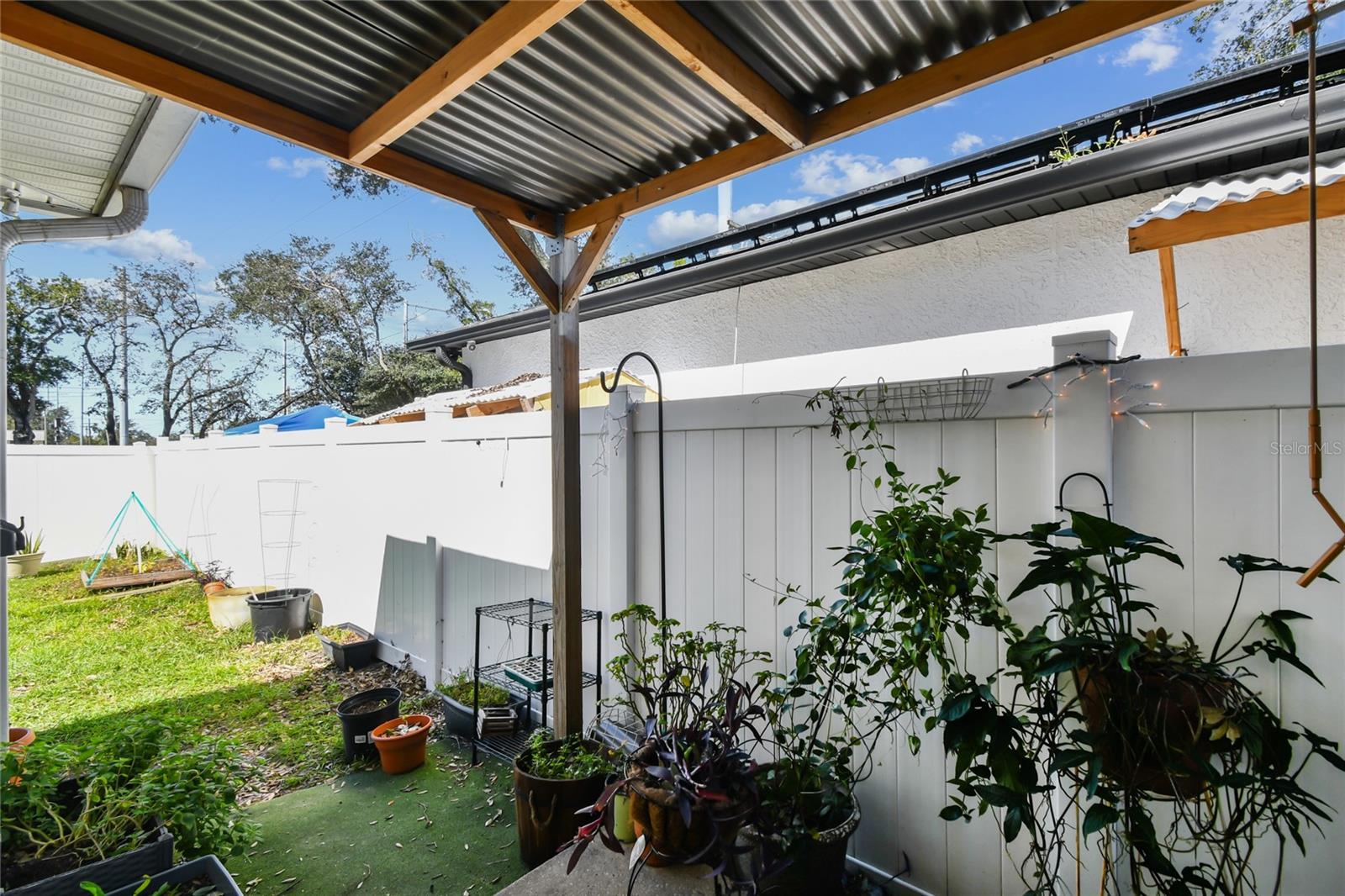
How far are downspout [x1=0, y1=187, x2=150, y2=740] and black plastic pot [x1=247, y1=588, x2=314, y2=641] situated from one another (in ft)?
8.03

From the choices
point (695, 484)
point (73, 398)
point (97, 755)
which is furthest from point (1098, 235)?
point (73, 398)

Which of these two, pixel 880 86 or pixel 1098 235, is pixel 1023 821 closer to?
pixel 880 86

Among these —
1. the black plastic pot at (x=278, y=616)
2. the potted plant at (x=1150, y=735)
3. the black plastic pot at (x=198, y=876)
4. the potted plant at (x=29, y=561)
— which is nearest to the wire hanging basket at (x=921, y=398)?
the potted plant at (x=1150, y=735)

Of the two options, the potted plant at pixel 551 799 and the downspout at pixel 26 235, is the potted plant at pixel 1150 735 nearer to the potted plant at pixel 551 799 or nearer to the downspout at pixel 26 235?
the potted plant at pixel 551 799

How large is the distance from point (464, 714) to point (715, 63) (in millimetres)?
3302

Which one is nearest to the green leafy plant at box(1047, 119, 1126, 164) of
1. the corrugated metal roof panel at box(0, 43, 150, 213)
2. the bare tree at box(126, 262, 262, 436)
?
the corrugated metal roof panel at box(0, 43, 150, 213)

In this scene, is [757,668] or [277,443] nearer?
[757,668]

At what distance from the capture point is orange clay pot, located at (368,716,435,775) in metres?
2.99

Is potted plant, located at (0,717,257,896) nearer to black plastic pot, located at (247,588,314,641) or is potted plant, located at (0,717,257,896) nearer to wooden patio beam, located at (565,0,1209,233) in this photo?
wooden patio beam, located at (565,0,1209,233)

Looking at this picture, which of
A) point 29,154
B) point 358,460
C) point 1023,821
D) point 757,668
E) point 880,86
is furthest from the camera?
point 358,460

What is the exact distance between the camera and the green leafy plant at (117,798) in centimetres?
181

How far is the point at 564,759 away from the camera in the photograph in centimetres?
243

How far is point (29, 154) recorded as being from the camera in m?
2.52

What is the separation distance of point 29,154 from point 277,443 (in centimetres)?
401
